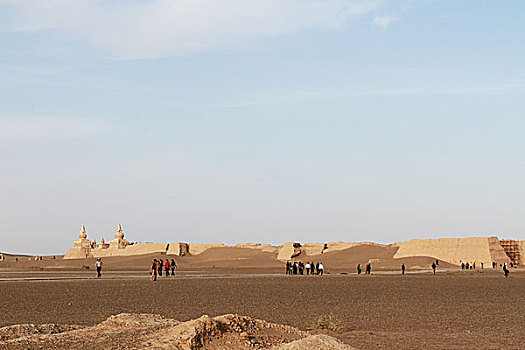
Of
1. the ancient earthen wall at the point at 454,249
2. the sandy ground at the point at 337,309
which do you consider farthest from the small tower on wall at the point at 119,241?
the sandy ground at the point at 337,309

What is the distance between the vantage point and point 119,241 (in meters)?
136

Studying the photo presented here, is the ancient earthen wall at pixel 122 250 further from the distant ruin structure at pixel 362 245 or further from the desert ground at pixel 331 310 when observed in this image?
the desert ground at pixel 331 310

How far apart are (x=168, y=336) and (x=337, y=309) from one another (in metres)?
11.8

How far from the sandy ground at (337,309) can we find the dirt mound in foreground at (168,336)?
7.80 feet

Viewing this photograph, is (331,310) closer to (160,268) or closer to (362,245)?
(160,268)

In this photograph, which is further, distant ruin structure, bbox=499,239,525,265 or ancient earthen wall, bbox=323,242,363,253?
ancient earthen wall, bbox=323,242,363,253

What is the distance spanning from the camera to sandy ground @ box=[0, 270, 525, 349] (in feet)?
48.2

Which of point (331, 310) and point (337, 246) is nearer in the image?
point (331, 310)

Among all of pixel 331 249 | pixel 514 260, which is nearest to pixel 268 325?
pixel 514 260

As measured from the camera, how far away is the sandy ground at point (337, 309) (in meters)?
14.7

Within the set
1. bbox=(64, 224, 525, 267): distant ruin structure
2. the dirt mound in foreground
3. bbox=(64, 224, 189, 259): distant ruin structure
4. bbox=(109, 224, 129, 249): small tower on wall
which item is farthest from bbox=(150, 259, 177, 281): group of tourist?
bbox=(109, 224, 129, 249): small tower on wall

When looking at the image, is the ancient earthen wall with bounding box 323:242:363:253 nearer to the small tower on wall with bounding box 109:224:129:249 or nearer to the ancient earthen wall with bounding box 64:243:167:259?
the ancient earthen wall with bounding box 64:243:167:259

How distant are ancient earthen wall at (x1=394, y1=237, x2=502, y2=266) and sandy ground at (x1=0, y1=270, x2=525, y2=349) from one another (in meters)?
54.1

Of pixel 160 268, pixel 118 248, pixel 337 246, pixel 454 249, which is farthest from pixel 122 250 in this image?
pixel 160 268
